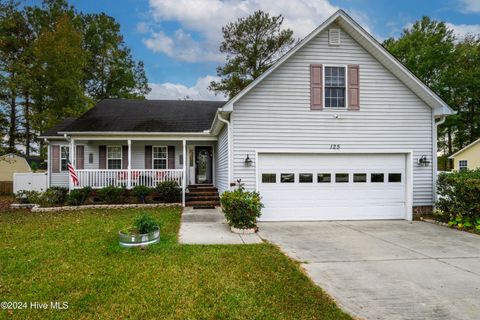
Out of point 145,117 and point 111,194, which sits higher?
point 145,117

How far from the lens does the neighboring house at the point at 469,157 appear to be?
73.0ft

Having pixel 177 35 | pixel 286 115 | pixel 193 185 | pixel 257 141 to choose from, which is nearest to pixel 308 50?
pixel 286 115

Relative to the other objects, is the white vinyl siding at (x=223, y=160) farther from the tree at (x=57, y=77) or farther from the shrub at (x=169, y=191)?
the tree at (x=57, y=77)

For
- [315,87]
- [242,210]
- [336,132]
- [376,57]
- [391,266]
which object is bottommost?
[391,266]

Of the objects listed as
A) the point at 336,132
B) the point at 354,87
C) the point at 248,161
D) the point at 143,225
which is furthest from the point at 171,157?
the point at 354,87

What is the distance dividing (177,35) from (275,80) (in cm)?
1390

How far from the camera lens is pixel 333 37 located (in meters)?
9.78

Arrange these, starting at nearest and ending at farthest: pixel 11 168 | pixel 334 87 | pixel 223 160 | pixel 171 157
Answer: pixel 334 87 → pixel 223 160 → pixel 171 157 → pixel 11 168

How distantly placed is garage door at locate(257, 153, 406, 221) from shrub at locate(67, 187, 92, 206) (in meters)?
7.46

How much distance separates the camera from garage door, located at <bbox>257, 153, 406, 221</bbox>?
9.65m

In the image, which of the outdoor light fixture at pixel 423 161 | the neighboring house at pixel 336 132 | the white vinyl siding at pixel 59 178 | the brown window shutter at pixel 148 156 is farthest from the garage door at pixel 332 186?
the white vinyl siding at pixel 59 178

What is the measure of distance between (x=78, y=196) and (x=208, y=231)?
7.17 m

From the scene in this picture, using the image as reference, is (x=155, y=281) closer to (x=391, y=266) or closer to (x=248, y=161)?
(x=391, y=266)

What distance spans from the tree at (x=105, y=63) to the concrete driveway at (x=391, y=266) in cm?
2459
